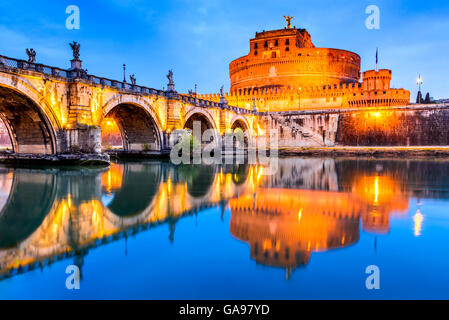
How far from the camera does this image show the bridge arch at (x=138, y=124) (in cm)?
2690

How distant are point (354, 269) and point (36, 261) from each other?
4.82 metres

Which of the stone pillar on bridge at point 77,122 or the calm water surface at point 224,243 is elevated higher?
the stone pillar on bridge at point 77,122

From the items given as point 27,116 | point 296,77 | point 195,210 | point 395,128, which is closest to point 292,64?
point 296,77

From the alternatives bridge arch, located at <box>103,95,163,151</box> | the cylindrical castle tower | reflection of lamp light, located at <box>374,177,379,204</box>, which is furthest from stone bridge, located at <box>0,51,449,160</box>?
the cylindrical castle tower

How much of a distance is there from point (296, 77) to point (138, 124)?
41883 mm

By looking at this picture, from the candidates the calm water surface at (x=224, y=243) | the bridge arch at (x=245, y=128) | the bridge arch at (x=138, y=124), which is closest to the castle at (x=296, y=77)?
the bridge arch at (x=245, y=128)

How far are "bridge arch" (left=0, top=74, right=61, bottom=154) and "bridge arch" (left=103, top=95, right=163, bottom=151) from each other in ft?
20.5

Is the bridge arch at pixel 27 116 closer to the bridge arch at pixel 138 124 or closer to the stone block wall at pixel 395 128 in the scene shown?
the bridge arch at pixel 138 124

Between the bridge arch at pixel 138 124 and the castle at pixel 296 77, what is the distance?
1151 inches

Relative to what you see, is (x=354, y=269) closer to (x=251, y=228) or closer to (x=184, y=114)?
(x=251, y=228)

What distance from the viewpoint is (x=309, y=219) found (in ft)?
25.6

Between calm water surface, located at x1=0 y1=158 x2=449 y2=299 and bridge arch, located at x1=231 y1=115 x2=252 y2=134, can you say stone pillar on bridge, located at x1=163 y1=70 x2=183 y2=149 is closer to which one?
bridge arch, located at x1=231 y1=115 x2=252 y2=134
